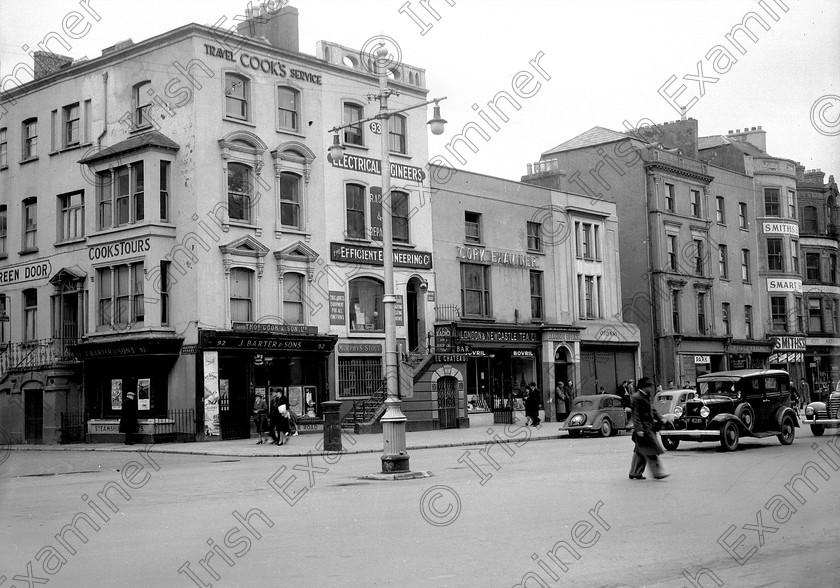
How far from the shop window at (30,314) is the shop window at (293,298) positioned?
10.2 metres

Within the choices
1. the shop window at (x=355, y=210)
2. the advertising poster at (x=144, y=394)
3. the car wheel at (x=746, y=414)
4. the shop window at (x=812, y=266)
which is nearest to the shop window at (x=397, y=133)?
the shop window at (x=355, y=210)

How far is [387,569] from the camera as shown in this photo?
29.1 ft

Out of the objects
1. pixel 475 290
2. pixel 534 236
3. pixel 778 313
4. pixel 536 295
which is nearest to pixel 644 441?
pixel 475 290

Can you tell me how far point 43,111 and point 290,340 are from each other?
1411cm

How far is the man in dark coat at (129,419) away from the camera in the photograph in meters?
31.1

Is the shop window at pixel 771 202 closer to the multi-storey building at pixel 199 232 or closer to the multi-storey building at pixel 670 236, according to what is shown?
the multi-storey building at pixel 670 236

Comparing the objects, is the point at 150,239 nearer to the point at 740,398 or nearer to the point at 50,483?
the point at 50,483

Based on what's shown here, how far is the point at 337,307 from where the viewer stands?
3631 cm

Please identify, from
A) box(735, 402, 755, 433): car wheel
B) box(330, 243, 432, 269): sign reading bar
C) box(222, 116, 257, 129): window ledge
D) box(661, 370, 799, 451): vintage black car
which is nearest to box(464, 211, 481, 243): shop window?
box(330, 243, 432, 269): sign reading bar

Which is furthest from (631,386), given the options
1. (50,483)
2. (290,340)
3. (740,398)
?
(50,483)

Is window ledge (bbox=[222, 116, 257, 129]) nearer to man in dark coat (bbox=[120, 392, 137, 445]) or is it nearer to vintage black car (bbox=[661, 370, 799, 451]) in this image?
man in dark coat (bbox=[120, 392, 137, 445])

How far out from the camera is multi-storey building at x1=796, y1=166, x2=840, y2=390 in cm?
6112

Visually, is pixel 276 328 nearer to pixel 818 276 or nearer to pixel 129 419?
pixel 129 419

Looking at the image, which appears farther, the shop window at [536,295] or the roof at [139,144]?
the shop window at [536,295]
